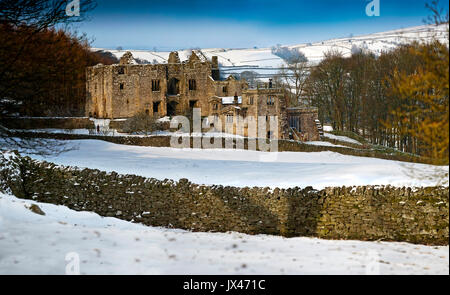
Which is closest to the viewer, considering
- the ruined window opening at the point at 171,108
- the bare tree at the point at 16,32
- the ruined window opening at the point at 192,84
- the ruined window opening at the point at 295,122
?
the bare tree at the point at 16,32

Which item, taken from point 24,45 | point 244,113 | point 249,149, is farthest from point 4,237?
point 244,113

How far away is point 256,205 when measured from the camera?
20.6 metres

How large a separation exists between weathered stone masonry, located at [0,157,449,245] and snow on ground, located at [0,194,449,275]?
5.32 ft

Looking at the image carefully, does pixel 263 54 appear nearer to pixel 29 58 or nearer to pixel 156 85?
pixel 156 85

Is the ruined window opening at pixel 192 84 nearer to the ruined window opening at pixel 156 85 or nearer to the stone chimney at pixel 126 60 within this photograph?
the ruined window opening at pixel 156 85

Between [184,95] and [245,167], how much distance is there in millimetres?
30561

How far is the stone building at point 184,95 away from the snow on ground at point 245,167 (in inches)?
563

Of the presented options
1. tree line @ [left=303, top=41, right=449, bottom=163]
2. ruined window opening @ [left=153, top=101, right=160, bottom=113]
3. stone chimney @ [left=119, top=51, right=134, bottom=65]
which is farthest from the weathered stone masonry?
stone chimney @ [left=119, top=51, right=134, bottom=65]

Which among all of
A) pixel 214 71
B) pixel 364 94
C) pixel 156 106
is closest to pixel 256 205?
pixel 156 106

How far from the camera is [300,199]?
1984 cm

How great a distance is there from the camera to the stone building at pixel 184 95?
171 feet

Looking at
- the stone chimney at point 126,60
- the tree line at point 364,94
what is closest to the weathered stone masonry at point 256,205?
the tree line at point 364,94

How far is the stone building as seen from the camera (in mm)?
52094
